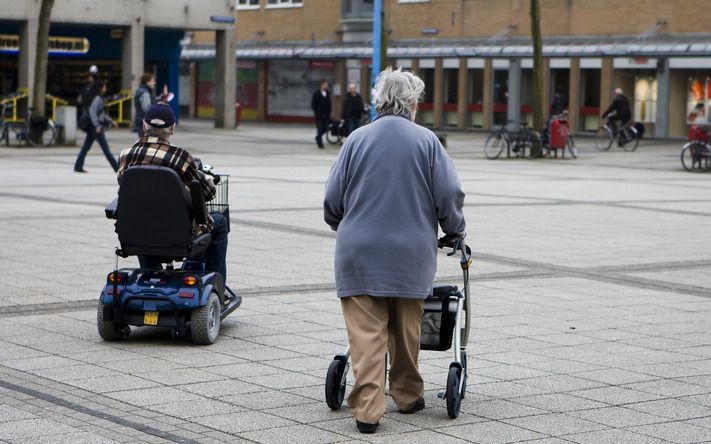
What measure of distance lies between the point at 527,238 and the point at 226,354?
686 centimetres

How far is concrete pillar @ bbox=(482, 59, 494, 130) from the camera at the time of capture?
157ft

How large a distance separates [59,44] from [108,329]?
3741 centimetres

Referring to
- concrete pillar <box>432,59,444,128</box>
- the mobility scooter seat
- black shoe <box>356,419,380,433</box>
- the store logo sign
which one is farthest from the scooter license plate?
concrete pillar <box>432,59,444,128</box>

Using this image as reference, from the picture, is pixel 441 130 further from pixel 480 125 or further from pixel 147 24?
pixel 147 24

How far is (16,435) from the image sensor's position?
18.6 ft

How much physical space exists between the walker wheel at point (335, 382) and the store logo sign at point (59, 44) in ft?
126

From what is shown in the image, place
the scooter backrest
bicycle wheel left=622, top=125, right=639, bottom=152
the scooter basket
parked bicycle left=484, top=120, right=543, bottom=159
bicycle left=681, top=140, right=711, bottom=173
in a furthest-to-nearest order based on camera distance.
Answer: bicycle wheel left=622, top=125, right=639, bottom=152 < parked bicycle left=484, top=120, right=543, bottom=159 < bicycle left=681, top=140, right=711, bottom=173 < the scooter backrest < the scooter basket

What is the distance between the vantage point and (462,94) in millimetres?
48969

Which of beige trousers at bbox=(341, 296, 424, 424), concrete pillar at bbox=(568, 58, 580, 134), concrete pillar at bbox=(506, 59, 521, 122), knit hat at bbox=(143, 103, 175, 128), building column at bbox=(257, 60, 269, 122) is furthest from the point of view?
building column at bbox=(257, 60, 269, 122)

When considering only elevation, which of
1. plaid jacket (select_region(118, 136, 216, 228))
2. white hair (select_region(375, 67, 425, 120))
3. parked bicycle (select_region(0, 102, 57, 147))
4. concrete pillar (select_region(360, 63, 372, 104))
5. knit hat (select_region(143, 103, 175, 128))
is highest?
concrete pillar (select_region(360, 63, 372, 104))

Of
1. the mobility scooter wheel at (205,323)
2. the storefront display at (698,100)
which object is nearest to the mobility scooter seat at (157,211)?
the mobility scooter wheel at (205,323)

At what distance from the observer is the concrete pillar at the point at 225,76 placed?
148 feet

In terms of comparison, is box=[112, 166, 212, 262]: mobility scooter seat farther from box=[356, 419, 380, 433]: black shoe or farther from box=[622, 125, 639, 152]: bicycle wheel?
box=[622, 125, 639, 152]: bicycle wheel

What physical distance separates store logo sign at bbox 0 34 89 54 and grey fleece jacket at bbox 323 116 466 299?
3858cm
